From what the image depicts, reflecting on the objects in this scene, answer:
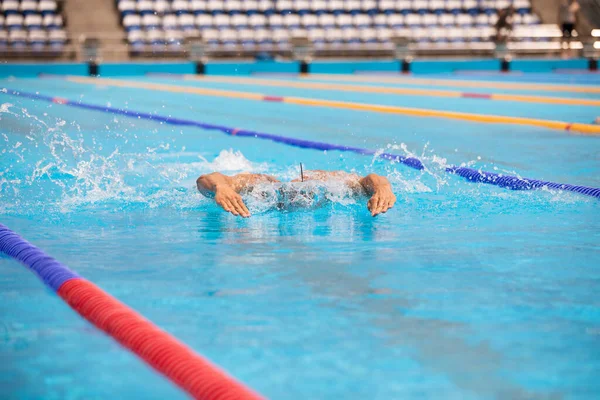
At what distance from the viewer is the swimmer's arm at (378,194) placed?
3.61 meters

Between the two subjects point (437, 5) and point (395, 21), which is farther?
point (437, 5)

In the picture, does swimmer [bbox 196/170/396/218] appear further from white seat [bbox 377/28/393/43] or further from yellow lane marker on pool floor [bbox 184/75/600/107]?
white seat [bbox 377/28/393/43]

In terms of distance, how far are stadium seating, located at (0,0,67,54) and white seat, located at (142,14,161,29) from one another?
167 centimetres

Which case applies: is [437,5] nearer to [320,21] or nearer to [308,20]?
[320,21]

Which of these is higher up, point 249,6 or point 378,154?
point 249,6

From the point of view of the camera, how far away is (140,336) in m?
2.18

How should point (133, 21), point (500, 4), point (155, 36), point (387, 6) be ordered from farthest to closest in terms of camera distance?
point (500, 4), point (387, 6), point (133, 21), point (155, 36)

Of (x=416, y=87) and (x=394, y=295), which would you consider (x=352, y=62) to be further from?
(x=394, y=295)

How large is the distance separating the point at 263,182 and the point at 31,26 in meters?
15.2

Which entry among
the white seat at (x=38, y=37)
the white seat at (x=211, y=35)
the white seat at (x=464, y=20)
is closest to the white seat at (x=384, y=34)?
the white seat at (x=464, y=20)

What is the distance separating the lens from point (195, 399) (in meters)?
1.85

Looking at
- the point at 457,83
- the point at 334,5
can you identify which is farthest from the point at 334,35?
the point at 457,83

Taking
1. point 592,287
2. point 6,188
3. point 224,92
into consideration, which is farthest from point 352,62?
point 592,287

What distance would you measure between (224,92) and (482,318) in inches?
421
